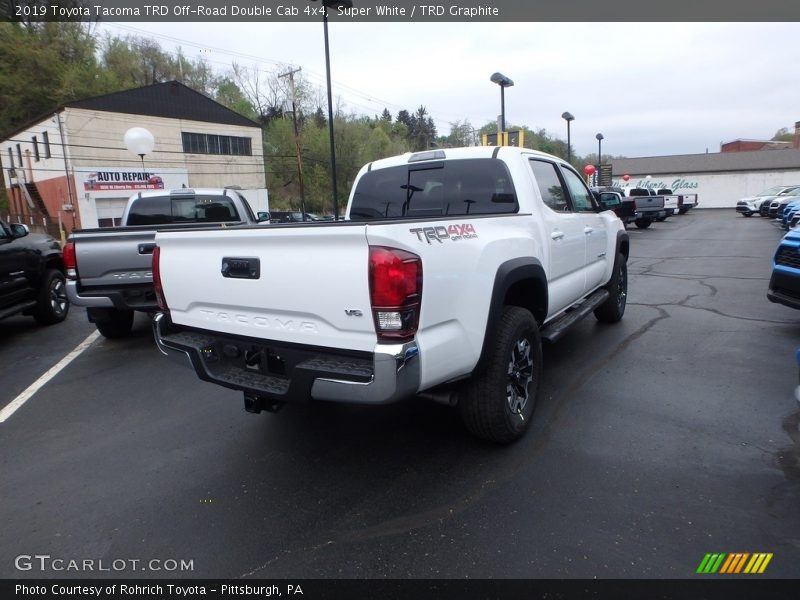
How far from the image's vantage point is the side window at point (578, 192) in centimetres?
523

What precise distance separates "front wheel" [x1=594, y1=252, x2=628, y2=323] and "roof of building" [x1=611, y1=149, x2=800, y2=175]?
58437 mm

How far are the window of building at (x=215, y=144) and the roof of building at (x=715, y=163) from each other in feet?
140

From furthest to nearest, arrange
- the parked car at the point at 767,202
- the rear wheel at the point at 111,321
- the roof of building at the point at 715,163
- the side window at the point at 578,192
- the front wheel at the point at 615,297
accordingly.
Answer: the roof of building at the point at 715,163 → the parked car at the point at 767,202 → the rear wheel at the point at 111,321 → the front wheel at the point at 615,297 → the side window at the point at 578,192

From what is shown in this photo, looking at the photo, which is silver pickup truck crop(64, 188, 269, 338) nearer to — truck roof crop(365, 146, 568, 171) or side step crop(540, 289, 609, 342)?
truck roof crop(365, 146, 568, 171)

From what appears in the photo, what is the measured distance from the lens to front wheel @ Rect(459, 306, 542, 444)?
3305mm

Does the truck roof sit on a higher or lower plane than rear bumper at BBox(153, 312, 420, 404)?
higher

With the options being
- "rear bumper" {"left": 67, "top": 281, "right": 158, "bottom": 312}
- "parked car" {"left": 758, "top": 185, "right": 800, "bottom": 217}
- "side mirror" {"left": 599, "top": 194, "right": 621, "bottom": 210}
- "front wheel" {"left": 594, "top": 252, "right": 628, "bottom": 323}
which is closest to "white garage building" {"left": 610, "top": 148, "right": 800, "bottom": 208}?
"parked car" {"left": 758, "top": 185, "right": 800, "bottom": 217}

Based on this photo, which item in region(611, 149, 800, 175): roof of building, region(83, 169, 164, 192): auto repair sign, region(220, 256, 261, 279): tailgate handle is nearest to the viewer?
region(220, 256, 261, 279): tailgate handle

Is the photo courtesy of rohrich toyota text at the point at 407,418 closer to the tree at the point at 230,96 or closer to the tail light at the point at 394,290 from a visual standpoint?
the tail light at the point at 394,290

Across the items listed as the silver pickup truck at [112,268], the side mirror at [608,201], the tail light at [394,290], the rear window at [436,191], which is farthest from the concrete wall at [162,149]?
the tail light at [394,290]

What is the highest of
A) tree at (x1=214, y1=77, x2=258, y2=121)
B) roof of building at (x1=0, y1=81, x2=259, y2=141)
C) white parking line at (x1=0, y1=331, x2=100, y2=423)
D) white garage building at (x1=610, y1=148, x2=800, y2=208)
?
tree at (x1=214, y1=77, x2=258, y2=121)

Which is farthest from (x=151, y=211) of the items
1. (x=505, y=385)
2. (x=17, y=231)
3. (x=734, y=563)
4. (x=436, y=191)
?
(x=734, y=563)

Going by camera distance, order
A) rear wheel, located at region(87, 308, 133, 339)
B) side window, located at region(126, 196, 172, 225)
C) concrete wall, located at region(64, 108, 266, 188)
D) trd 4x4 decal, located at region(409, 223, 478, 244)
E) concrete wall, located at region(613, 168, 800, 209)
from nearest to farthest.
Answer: trd 4x4 decal, located at region(409, 223, 478, 244)
rear wheel, located at region(87, 308, 133, 339)
side window, located at region(126, 196, 172, 225)
concrete wall, located at region(64, 108, 266, 188)
concrete wall, located at region(613, 168, 800, 209)

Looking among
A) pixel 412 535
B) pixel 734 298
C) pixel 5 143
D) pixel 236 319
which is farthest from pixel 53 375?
pixel 5 143
